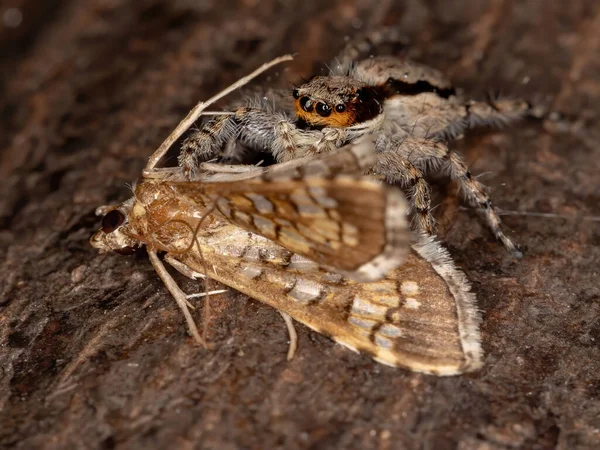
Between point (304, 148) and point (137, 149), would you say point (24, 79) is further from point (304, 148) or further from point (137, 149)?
point (304, 148)

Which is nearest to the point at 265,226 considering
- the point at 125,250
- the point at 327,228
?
the point at 327,228

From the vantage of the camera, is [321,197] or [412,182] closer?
[321,197]

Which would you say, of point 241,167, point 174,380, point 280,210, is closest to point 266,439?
point 174,380

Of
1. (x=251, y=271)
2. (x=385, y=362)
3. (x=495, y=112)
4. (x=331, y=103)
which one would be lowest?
(x=385, y=362)

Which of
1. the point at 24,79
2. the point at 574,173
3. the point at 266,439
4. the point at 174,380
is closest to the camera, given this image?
the point at 266,439

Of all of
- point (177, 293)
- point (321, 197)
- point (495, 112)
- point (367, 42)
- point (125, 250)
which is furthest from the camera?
point (367, 42)

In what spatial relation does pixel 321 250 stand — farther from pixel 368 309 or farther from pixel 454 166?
pixel 454 166
